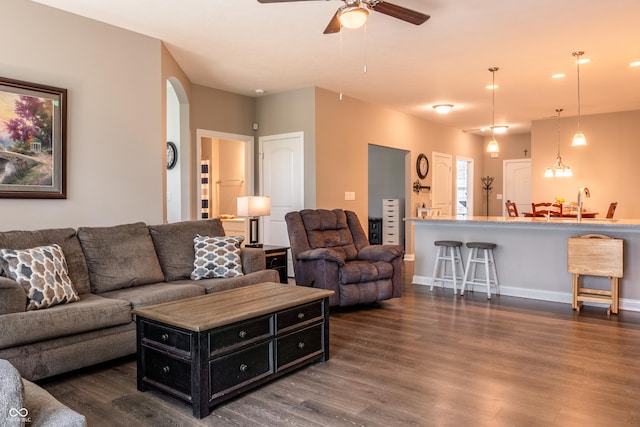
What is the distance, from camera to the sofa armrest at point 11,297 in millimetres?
2621

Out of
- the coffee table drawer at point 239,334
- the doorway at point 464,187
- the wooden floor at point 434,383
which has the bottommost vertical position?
the wooden floor at point 434,383

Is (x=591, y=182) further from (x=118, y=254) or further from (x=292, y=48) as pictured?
(x=118, y=254)

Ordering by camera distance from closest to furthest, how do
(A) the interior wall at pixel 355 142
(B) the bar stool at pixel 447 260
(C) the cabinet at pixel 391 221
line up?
(B) the bar stool at pixel 447 260 → (A) the interior wall at pixel 355 142 → (C) the cabinet at pixel 391 221

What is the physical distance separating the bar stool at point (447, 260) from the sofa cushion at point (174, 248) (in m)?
3.00

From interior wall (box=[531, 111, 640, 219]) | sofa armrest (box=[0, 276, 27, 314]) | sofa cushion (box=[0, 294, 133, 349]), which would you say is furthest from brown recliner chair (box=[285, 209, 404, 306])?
interior wall (box=[531, 111, 640, 219])

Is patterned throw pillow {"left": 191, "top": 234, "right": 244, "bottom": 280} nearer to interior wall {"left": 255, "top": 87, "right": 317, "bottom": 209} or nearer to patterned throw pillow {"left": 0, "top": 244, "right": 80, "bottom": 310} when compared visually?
patterned throw pillow {"left": 0, "top": 244, "right": 80, "bottom": 310}

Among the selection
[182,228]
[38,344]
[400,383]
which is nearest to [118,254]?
[182,228]

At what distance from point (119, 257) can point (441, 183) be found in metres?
7.12

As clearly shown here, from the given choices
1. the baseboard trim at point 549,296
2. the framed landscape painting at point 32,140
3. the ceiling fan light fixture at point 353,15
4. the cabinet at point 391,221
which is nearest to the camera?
the ceiling fan light fixture at point 353,15

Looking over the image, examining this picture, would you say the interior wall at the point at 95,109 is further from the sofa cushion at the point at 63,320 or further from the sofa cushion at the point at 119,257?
the sofa cushion at the point at 63,320

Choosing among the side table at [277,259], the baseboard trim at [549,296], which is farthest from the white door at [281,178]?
the baseboard trim at [549,296]

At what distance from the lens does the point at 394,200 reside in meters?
8.78

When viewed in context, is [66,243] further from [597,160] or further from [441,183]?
[597,160]

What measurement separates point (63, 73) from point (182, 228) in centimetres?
163
